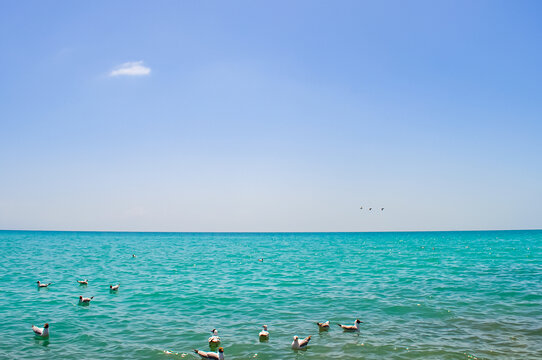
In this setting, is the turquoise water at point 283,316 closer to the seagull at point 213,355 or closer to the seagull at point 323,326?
the seagull at point 323,326

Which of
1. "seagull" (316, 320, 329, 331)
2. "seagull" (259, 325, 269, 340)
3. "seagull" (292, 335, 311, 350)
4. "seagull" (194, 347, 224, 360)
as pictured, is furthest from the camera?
"seagull" (316, 320, 329, 331)

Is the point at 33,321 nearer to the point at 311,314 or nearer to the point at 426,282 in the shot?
the point at 311,314

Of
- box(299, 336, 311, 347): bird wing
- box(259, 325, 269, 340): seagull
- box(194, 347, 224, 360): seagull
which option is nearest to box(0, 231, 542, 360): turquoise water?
box(259, 325, 269, 340): seagull

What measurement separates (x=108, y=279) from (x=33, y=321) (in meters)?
17.3

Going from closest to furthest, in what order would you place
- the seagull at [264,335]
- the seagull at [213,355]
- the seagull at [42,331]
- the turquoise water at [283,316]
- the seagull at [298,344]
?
the seagull at [213,355] → the turquoise water at [283,316] → the seagull at [298,344] → the seagull at [264,335] → the seagull at [42,331]

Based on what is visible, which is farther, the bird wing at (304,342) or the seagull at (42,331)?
the seagull at (42,331)

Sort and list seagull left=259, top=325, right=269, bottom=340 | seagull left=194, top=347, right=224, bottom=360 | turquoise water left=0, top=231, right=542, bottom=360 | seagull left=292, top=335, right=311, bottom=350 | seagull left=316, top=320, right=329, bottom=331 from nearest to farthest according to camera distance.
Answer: seagull left=194, top=347, right=224, bottom=360 < turquoise water left=0, top=231, right=542, bottom=360 < seagull left=292, top=335, right=311, bottom=350 < seagull left=259, top=325, right=269, bottom=340 < seagull left=316, top=320, right=329, bottom=331

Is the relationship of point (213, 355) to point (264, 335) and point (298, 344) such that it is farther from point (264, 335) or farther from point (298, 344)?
point (298, 344)

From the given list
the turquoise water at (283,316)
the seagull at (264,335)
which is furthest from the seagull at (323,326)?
the seagull at (264,335)

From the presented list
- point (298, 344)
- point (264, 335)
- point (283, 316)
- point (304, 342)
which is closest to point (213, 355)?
point (264, 335)

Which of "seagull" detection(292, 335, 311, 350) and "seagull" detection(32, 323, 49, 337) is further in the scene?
"seagull" detection(32, 323, 49, 337)

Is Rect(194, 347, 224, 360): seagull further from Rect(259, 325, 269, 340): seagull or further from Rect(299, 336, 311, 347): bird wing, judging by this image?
Rect(299, 336, 311, 347): bird wing

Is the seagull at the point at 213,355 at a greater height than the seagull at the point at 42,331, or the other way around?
the seagull at the point at 213,355

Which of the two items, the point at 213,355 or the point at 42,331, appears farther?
the point at 42,331
